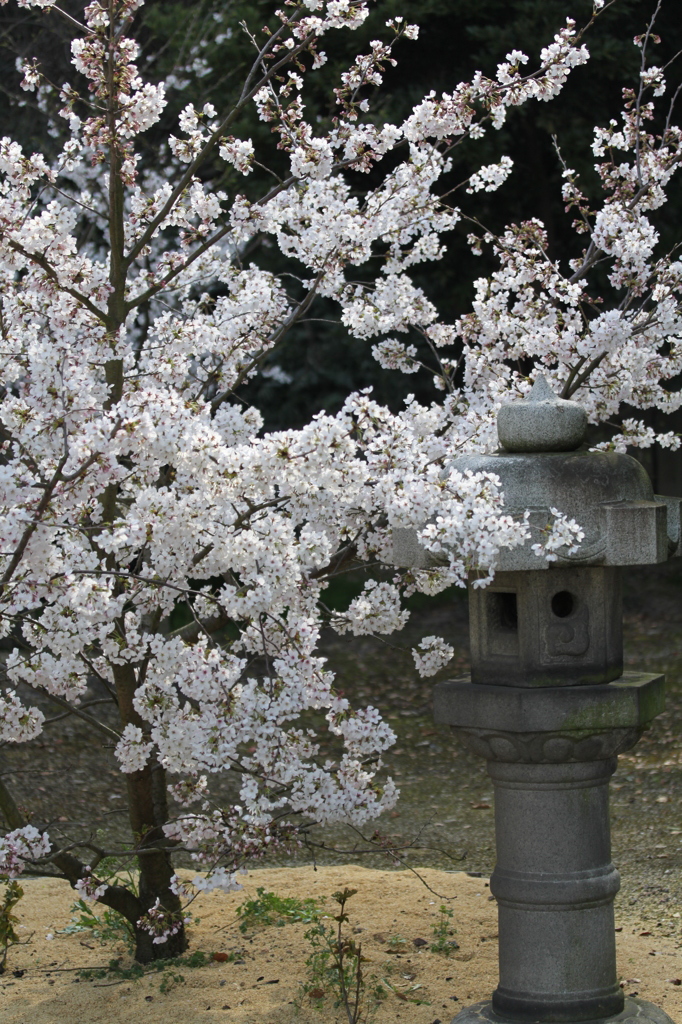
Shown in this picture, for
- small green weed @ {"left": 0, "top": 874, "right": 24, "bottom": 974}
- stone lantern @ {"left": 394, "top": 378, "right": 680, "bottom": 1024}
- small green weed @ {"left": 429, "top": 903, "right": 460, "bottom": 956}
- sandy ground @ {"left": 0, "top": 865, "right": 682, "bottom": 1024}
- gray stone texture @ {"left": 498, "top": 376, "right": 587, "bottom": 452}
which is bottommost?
sandy ground @ {"left": 0, "top": 865, "right": 682, "bottom": 1024}

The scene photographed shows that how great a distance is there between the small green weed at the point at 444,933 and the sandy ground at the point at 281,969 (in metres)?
0.03

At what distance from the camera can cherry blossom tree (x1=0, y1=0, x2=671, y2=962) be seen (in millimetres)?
3385

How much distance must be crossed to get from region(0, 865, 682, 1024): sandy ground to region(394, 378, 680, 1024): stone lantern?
450 millimetres

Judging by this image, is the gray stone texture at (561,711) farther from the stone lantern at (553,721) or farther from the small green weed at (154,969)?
the small green weed at (154,969)

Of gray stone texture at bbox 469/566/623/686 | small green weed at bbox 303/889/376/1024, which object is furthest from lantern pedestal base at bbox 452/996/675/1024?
gray stone texture at bbox 469/566/623/686

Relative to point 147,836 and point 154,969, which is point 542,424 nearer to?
point 147,836

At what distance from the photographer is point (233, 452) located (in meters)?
3.42

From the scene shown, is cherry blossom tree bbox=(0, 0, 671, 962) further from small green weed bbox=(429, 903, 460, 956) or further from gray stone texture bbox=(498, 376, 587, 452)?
small green weed bbox=(429, 903, 460, 956)

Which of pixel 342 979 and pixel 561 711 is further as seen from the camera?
pixel 342 979

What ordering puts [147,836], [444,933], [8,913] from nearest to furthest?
[8,913], [147,836], [444,933]

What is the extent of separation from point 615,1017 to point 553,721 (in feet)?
3.20

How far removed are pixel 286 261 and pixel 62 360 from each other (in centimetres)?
777

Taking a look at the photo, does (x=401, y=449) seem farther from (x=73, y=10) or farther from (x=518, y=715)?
(x=73, y=10)

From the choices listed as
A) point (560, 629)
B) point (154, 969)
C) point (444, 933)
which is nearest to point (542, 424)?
point (560, 629)
